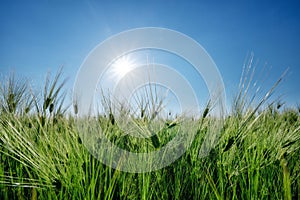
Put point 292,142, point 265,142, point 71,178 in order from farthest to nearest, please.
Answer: point 265,142 < point 292,142 < point 71,178

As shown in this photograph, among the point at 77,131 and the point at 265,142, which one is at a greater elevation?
the point at 77,131

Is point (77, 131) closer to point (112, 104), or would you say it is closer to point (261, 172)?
point (112, 104)

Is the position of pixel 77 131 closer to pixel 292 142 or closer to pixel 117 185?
pixel 117 185

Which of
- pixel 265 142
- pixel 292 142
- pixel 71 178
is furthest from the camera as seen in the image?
pixel 265 142

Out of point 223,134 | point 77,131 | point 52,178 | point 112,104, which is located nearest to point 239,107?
point 223,134

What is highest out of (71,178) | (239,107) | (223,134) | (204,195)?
(239,107)

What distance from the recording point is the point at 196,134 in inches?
48.5

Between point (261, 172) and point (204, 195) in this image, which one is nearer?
point (204, 195)

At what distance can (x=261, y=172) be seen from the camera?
1.10m

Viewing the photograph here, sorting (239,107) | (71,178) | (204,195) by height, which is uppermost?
(239,107)

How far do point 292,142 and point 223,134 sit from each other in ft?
0.95

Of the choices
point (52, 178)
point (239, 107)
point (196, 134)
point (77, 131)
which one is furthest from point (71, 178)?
point (239, 107)

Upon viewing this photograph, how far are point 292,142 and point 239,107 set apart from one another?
0.26 m

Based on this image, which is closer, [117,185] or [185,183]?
[117,185]
